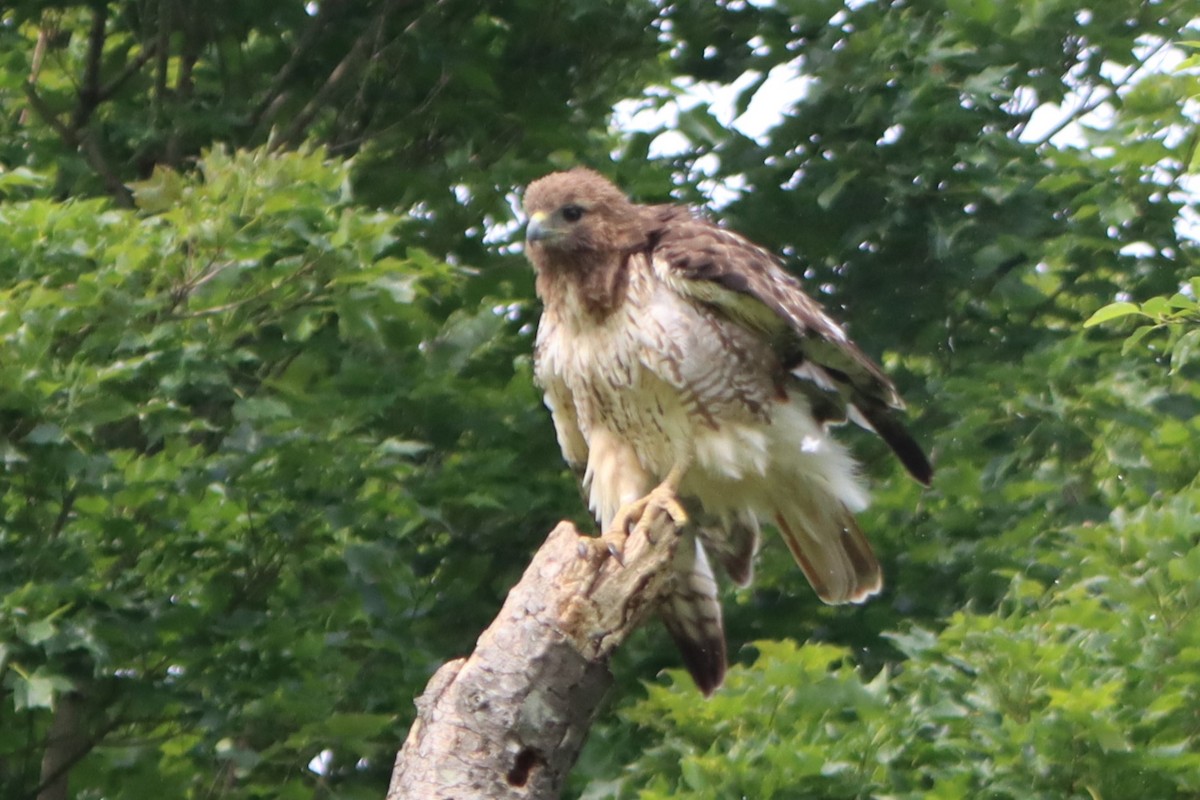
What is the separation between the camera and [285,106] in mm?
7613

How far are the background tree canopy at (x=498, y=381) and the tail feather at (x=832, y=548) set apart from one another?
0.21 m

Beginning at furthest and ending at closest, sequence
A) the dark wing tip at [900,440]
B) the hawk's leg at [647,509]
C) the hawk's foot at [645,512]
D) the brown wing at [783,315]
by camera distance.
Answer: the dark wing tip at [900,440] → the brown wing at [783,315] → the hawk's foot at [645,512] → the hawk's leg at [647,509]

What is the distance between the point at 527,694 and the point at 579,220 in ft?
6.71

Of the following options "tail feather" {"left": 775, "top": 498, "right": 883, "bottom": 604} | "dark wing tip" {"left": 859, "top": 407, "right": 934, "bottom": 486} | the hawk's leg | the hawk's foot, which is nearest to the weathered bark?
the hawk's leg

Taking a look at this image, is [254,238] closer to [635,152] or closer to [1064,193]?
[635,152]

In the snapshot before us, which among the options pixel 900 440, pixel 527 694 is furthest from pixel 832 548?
pixel 527 694

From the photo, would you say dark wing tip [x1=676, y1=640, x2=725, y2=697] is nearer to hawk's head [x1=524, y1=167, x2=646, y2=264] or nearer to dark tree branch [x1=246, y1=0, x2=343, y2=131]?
hawk's head [x1=524, y1=167, x2=646, y2=264]

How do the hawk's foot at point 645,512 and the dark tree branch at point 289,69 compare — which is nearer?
the hawk's foot at point 645,512

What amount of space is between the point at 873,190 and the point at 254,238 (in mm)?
2924

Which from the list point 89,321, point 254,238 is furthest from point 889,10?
point 89,321

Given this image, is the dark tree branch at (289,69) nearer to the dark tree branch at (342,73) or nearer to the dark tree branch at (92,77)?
the dark tree branch at (342,73)

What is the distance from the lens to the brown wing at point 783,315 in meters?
5.04

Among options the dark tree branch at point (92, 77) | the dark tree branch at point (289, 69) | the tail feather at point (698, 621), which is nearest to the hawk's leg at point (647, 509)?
the tail feather at point (698, 621)

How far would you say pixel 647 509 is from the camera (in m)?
4.73
